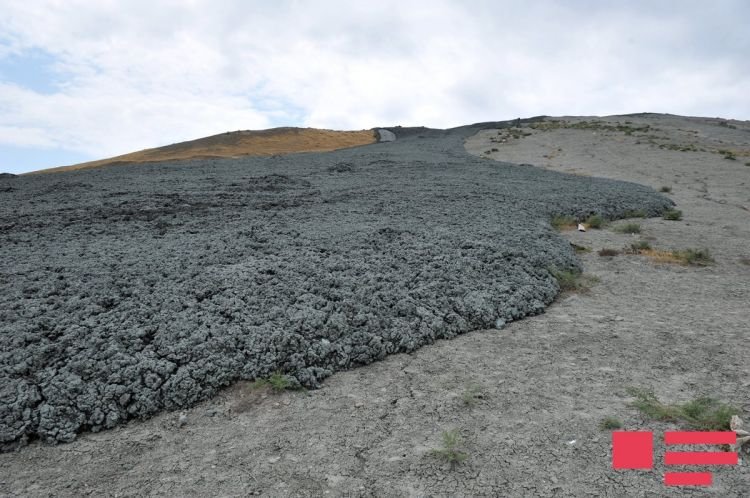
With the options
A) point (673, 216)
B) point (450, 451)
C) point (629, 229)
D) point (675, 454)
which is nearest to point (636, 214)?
point (673, 216)

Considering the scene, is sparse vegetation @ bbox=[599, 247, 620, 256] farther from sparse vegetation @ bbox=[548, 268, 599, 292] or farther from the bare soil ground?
the bare soil ground

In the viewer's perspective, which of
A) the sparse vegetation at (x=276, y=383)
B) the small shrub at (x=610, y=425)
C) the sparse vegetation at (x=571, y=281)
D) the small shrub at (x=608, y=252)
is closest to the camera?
the small shrub at (x=610, y=425)

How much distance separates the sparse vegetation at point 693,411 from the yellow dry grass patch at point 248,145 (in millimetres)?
38688

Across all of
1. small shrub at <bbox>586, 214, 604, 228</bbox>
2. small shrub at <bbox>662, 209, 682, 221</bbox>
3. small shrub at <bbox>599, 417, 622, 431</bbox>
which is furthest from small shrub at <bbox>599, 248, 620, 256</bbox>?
small shrub at <bbox>599, 417, 622, 431</bbox>

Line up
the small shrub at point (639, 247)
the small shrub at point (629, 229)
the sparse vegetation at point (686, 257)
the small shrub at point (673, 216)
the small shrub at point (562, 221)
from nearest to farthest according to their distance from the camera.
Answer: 1. the sparse vegetation at point (686, 257)
2. the small shrub at point (639, 247)
3. the small shrub at point (629, 229)
4. the small shrub at point (562, 221)
5. the small shrub at point (673, 216)

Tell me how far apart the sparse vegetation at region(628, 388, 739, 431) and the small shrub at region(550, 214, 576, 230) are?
32.3 ft

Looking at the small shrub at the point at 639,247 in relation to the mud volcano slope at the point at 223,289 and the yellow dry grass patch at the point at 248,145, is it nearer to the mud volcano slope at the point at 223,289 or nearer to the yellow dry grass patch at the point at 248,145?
the mud volcano slope at the point at 223,289

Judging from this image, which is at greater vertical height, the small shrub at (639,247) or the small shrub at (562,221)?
the small shrub at (562,221)

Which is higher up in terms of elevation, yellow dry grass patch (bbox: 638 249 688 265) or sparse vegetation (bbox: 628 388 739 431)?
yellow dry grass patch (bbox: 638 249 688 265)

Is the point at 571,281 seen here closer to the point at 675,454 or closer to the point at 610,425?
the point at 610,425

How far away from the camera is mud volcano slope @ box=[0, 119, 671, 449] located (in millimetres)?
5262

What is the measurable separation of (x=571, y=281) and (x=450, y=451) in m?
6.10

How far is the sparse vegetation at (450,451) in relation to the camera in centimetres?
425

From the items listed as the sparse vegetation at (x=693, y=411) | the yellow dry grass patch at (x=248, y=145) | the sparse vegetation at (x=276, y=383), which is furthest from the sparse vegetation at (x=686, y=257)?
the yellow dry grass patch at (x=248, y=145)
